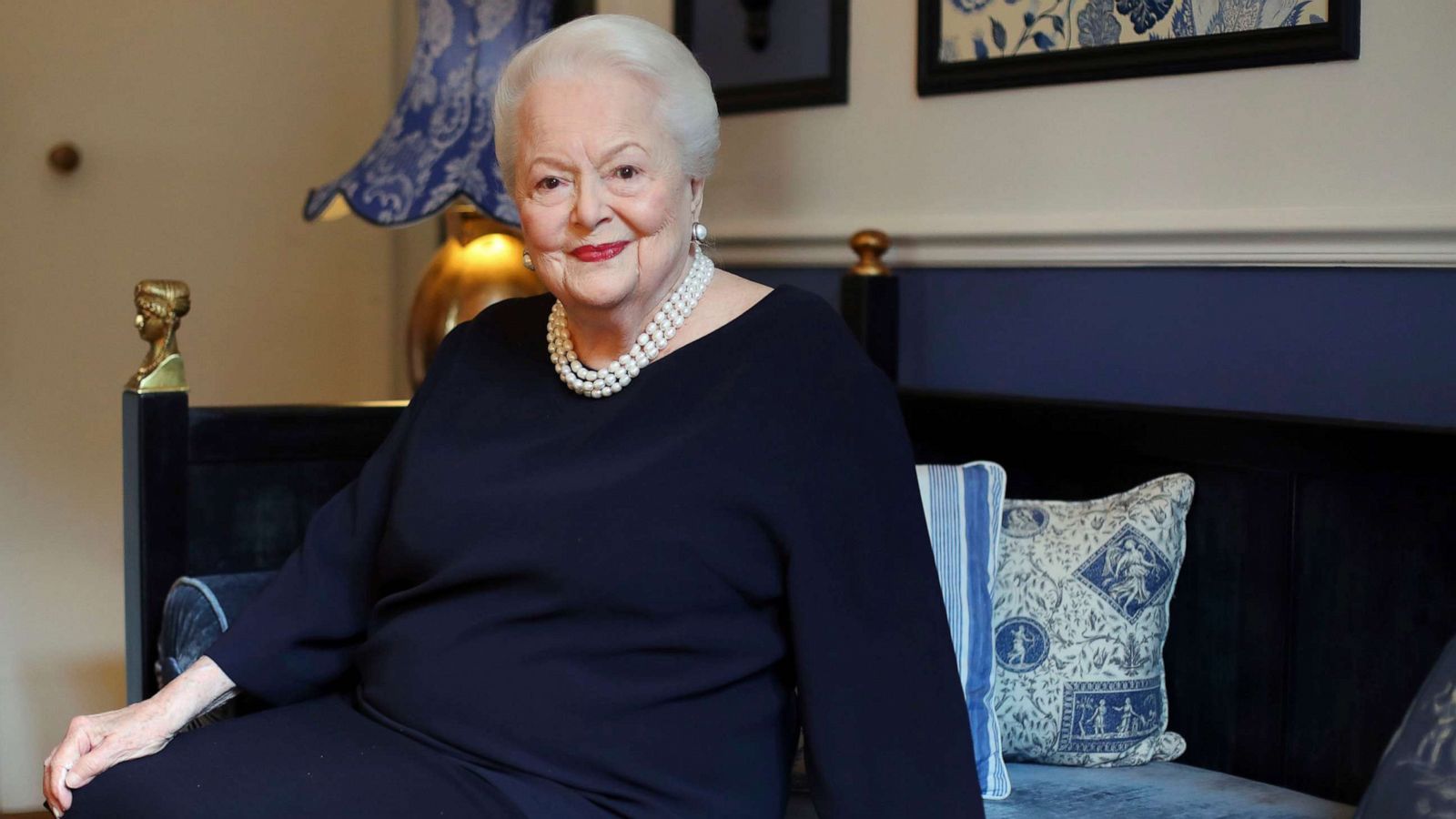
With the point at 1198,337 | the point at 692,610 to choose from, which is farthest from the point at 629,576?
the point at 1198,337

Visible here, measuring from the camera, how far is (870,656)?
1.45 meters

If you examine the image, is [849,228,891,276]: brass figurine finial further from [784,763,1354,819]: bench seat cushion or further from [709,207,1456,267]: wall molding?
[784,763,1354,819]: bench seat cushion

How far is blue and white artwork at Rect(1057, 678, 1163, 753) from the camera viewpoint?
71.0 inches

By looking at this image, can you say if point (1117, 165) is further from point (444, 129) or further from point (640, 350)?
point (444, 129)

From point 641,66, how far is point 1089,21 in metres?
0.82

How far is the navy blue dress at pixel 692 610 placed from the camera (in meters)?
1.44

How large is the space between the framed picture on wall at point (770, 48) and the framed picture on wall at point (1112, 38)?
0.60ft

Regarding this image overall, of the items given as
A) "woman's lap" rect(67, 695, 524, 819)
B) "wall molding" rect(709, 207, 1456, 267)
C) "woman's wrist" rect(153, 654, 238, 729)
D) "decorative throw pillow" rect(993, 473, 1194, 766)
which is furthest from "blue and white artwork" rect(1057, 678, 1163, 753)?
"woman's wrist" rect(153, 654, 238, 729)

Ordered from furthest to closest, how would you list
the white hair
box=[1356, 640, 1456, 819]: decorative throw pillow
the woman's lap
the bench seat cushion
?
the bench seat cushion → the white hair → the woman's lap → box=[1356, 640, 1456, 819]: decorative throw pillow

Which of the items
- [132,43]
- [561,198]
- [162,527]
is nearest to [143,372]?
[162,527]

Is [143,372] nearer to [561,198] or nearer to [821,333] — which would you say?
[561,198]

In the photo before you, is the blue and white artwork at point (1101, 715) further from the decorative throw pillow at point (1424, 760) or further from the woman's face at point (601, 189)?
the woman's face at point (601, 189)

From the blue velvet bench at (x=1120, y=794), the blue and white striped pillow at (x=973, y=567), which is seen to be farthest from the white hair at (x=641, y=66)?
the blue velvet bench at (x=1120, y=794)

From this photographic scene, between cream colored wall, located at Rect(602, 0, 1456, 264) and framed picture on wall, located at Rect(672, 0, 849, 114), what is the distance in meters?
0.02
